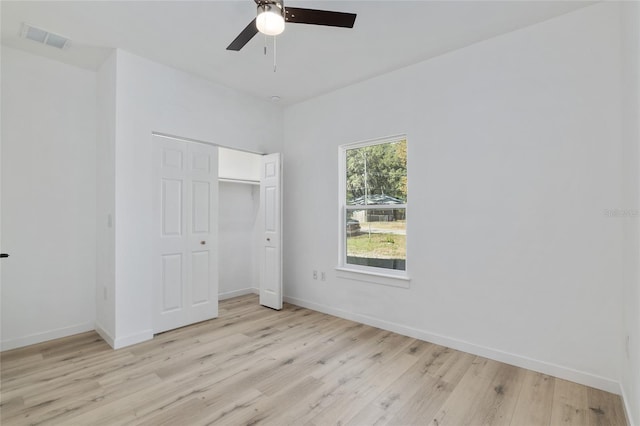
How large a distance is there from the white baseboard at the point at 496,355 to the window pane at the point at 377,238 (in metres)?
0.65

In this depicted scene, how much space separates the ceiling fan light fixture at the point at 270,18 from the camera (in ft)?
6.33

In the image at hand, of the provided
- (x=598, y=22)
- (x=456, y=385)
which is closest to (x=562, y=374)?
(x=456, y=385)

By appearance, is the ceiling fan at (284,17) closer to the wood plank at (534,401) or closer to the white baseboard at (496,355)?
the wood plank at (534,401)

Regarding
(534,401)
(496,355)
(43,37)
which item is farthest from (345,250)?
(43,37)

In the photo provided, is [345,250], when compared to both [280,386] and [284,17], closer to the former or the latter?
[280,386]

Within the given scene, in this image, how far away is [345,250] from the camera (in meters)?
4.12

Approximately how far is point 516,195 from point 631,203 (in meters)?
0.82

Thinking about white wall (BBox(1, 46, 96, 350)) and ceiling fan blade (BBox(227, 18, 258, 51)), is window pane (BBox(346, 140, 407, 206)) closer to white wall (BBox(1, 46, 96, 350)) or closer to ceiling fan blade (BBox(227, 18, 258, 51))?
ceiling fan blade (BBox(227, 18, 258, 51))

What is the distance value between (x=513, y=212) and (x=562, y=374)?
4.44 feet

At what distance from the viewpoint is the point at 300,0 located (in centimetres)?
236

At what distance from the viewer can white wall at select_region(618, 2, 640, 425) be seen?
1.69m

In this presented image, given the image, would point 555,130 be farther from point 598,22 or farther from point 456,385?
point 456,385

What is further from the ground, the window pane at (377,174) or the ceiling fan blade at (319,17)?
the ceiling fan blade at (319,17)

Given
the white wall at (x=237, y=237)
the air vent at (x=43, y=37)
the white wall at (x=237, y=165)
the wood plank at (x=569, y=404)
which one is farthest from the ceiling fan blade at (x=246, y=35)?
the wood plank at (x=569, y=404)
